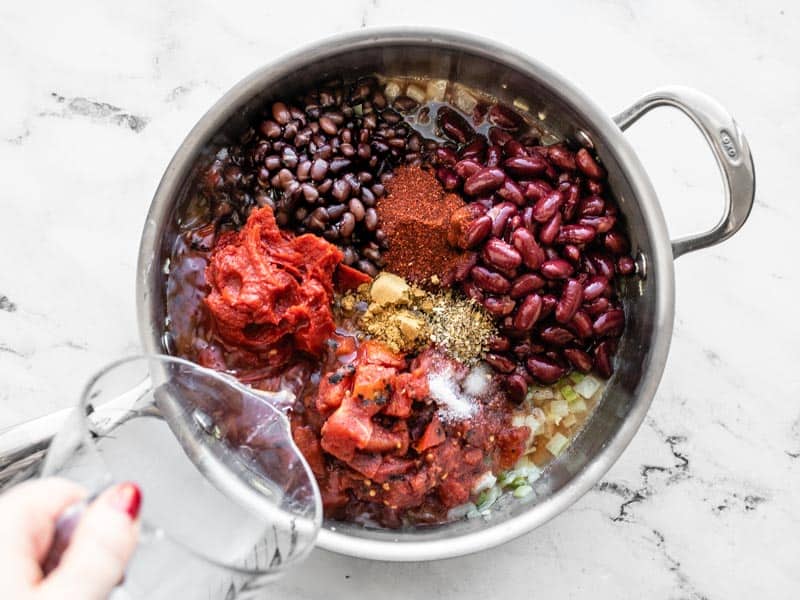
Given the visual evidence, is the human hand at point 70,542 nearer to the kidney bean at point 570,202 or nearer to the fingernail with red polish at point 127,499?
the fingernail with red polish at point 127,499

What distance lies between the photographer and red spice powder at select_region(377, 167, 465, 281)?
180 centimetres

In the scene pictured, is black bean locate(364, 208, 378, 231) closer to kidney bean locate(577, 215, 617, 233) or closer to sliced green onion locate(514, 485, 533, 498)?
kidney bean locate(577, 215, 617, 233)

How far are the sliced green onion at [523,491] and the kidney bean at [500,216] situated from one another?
620 millimetres

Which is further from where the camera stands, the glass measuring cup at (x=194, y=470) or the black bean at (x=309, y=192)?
the black bean at (x=309, y=192)

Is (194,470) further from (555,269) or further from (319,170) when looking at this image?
(555,269)

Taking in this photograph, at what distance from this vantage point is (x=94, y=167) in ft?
6.50

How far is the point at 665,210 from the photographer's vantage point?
2.03 metres

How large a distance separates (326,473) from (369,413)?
0.64 ft

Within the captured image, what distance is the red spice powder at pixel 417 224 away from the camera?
180 centimetres

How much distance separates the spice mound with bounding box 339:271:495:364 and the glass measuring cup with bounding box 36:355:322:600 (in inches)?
10.5

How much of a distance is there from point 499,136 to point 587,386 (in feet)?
2.14

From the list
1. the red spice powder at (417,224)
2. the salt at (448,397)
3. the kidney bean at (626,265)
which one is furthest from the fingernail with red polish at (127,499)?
the kidney bean at (626,265)

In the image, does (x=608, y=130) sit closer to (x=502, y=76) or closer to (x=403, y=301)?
(x=502, y=76)

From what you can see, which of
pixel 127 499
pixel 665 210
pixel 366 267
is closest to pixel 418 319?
pixel 366 267
